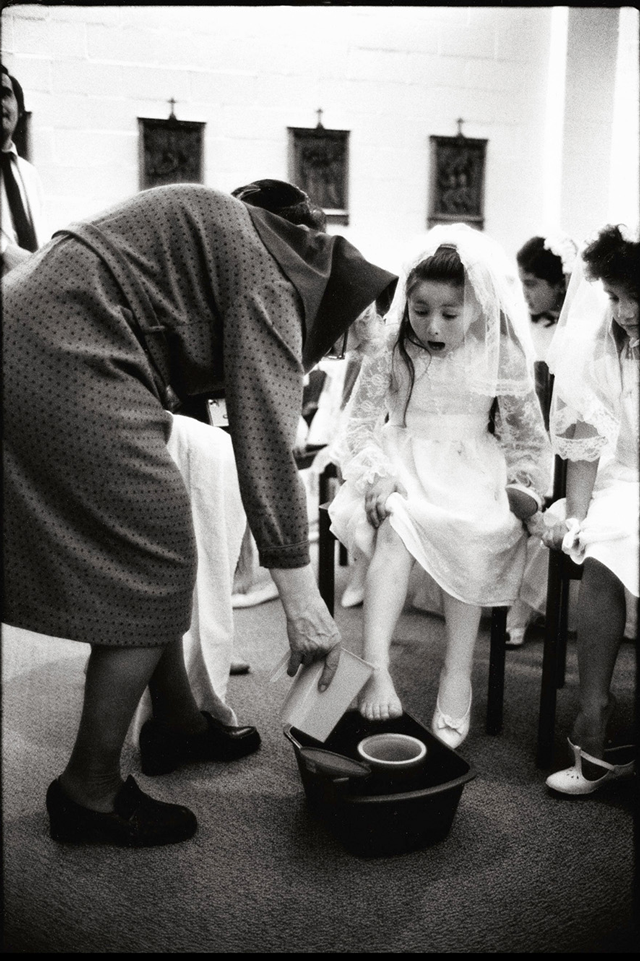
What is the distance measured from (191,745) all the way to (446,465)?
77 cm

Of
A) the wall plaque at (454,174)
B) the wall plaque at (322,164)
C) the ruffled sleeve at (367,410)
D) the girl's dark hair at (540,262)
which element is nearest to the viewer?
the ruffled sleeve at (367,410)

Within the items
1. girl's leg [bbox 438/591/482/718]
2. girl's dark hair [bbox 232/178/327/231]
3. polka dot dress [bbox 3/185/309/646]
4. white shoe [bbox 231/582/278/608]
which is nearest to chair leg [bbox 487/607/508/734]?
girl's leg [bbox 438/591/482/718]

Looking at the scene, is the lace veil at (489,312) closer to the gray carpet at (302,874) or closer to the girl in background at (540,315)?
the girl in background at (540,315)

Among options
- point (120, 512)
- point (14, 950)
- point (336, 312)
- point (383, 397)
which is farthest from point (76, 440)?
point (383, 397)

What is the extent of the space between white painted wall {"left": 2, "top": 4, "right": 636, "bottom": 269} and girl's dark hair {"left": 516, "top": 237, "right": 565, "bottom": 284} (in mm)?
307

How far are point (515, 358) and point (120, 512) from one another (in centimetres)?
93

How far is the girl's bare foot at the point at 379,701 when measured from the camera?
4.89 ft

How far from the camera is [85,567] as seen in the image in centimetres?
111

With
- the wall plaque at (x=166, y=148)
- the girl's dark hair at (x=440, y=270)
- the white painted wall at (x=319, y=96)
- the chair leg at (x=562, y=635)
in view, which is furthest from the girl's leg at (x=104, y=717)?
the wall plaque at (x=166, y=148)

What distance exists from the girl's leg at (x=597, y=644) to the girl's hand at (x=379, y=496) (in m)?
0.40

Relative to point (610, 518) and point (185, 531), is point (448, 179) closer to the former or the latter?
point (610, 518)

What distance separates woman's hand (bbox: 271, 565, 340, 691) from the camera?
1107 mm

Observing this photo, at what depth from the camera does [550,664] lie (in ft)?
5.12

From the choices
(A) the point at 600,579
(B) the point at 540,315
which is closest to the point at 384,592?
(A) the point at 600,579
